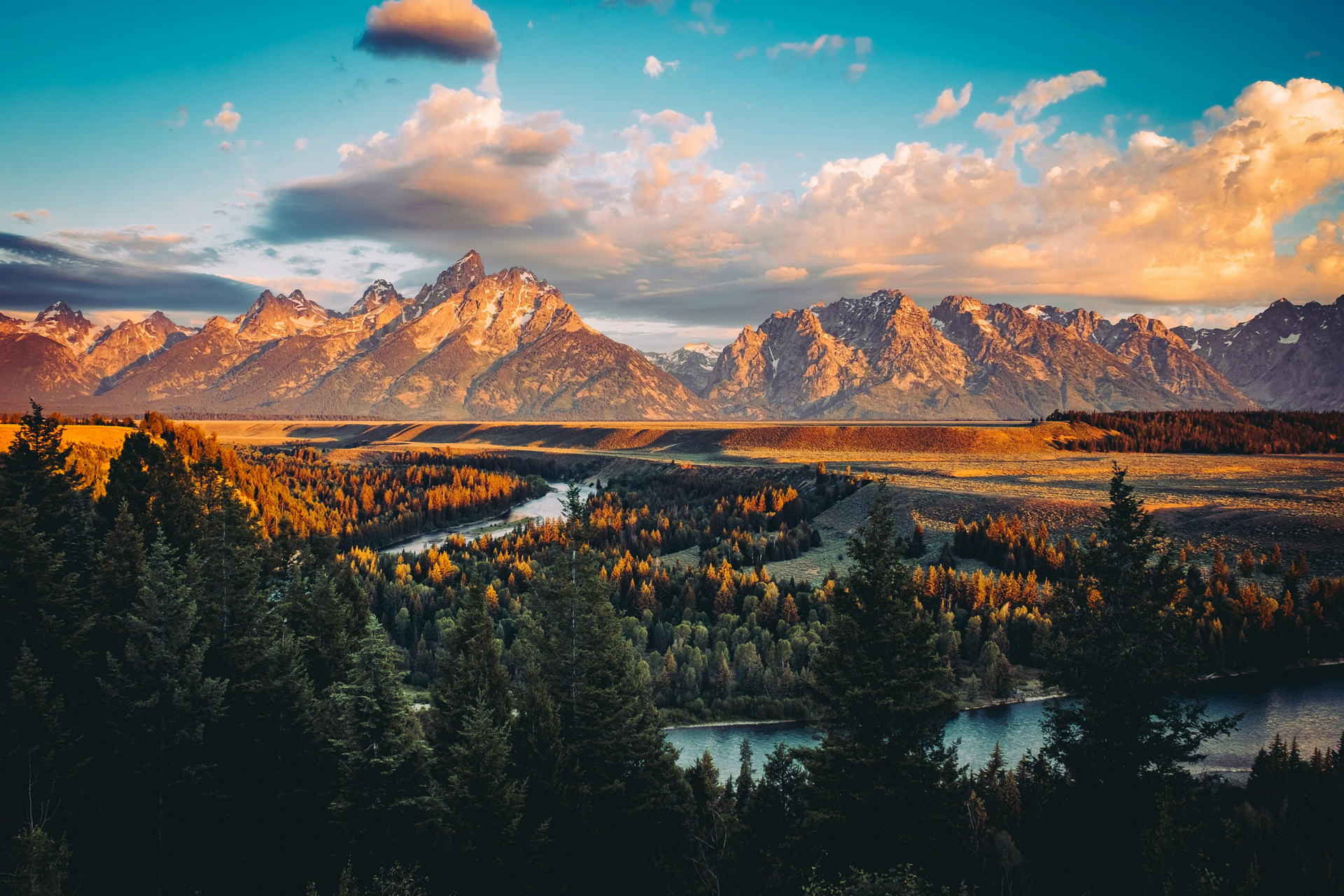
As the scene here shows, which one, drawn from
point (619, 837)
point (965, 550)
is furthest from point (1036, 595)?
point (619, 837)

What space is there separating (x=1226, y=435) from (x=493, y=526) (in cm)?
17139

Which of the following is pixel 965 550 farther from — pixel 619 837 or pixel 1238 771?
pixel 619 837

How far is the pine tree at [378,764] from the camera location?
2478 centimetres

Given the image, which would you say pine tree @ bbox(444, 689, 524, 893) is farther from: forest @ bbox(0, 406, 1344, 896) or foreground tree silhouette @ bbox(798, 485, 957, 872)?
foreground tree silhouette @ bbox(798, 485, 957, 872)

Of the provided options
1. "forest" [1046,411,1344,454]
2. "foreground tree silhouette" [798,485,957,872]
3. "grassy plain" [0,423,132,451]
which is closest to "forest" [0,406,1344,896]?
"foreground tree silhouette" [798,485,957,872]

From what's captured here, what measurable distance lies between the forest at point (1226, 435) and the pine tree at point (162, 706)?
629 ft

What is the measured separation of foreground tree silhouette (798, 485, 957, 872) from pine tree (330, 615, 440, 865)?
13.6 meters

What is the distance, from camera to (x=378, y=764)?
24672mm

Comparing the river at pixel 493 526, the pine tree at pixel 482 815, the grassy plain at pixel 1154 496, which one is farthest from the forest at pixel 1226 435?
the pine tree at pixel 482 815

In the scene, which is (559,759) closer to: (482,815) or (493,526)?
(482,815)

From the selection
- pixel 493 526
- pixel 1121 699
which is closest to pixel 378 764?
pixel 1121 699

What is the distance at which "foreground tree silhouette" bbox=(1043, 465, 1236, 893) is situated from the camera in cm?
2281

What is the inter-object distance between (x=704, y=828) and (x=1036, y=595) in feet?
177

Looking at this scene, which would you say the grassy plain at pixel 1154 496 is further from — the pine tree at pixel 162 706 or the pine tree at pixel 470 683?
the pine tree at pixel 162 706
